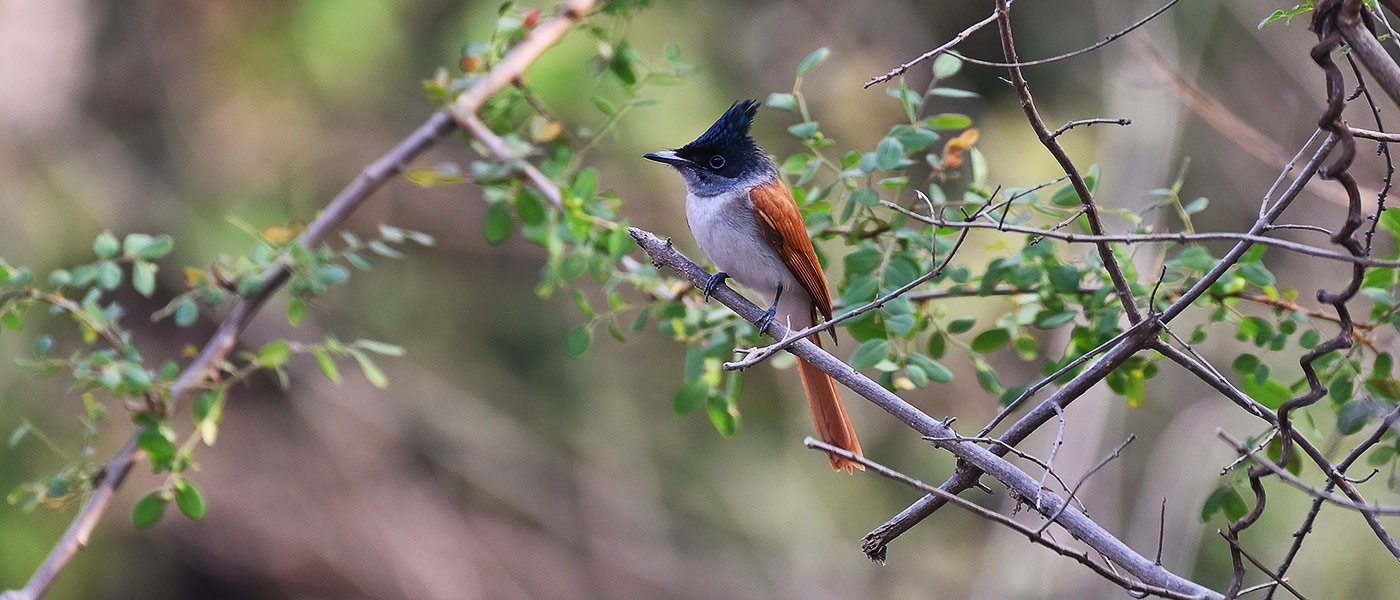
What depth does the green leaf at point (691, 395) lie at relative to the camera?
8.77ft

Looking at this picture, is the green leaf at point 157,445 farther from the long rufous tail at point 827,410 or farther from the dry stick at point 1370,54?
the dry stick at point 1370,54

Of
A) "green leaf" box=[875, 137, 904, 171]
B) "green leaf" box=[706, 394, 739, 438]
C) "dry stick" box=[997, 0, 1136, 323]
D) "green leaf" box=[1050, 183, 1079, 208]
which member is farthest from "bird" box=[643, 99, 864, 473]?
"dry stick" box=[997, 0, 1136, 323]

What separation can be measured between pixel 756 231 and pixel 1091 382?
1680mm

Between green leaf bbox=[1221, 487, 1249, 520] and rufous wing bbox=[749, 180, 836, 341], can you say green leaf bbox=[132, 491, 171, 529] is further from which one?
green leaf bbox=[1221, 487, 1249, 520]

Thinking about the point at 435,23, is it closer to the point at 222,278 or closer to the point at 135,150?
the point at 135,150

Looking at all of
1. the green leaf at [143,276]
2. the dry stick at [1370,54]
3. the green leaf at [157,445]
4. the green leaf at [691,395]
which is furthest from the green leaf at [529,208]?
the dry stick at [1370,54]

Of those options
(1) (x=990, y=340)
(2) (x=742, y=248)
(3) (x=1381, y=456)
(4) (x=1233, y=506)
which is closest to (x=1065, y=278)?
(1) (x=990, y=340)

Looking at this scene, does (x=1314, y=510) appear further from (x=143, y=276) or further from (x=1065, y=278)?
(x=143, y=276)

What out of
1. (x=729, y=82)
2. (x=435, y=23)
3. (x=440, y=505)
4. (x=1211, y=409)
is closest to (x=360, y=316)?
(x=440, y=505)

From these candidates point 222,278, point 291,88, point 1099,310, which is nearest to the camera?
point 1099,310

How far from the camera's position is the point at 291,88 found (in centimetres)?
655

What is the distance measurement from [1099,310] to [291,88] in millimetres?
5263

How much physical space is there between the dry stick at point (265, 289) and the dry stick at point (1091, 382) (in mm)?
1603

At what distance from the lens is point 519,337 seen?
7137 millimetres
